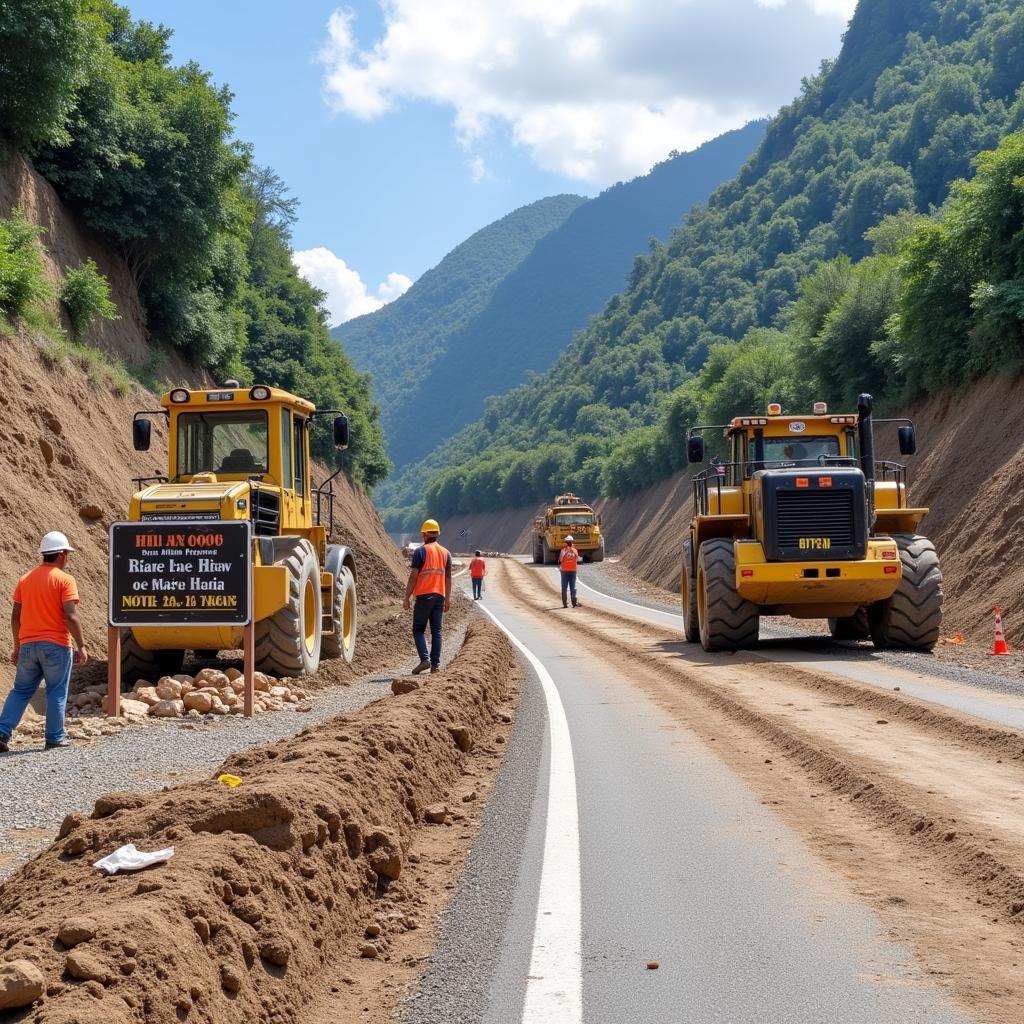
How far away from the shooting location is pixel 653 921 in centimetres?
494

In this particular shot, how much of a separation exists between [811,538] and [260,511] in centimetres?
748

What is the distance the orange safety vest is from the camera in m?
14.4

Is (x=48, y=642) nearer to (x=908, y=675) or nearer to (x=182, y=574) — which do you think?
(x=182, y=574)

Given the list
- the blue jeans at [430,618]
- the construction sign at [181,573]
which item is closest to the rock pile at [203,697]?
the construction sign at [181,573]

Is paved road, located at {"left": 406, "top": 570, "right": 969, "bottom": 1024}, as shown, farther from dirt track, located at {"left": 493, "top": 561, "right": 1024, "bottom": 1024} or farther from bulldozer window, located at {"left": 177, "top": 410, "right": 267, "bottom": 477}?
bulldozer window, located at {"left": 177, "top": 410, "right": 267, "bottom": 477}

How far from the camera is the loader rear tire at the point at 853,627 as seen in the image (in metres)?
19.1

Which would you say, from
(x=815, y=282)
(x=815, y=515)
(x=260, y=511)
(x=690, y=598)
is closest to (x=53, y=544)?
(x=260, y=511)

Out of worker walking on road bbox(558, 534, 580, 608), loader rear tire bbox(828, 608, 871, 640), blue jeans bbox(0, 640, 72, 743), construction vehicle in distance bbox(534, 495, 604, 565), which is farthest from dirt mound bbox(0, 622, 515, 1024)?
construction vehicle in distance bbox(534, 495, 604, 565)

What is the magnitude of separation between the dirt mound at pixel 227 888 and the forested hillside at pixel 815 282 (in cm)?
2462

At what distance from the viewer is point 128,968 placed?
3584 millimetres

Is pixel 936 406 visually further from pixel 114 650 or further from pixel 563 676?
pixel 114 650

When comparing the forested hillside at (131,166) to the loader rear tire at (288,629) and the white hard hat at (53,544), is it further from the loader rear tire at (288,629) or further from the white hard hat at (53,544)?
the white hard hat at (53,544)

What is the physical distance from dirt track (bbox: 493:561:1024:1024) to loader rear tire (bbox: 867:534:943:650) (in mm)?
3504

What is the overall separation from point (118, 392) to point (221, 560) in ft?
47.3
